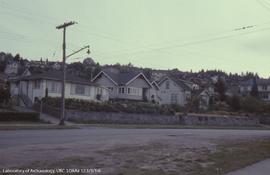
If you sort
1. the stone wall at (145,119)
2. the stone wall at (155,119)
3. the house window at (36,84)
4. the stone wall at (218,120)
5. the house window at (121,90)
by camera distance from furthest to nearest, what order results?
1. the house window at (121,90)
2. the stone wall at (218,120)
3. the house window at (36,84)
4. the stone wall at (155,119)
5. the stone wall at (145,119)

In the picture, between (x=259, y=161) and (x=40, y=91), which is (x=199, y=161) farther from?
(x=40, y=91)

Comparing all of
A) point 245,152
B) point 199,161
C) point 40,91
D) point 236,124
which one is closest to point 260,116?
point 236,124

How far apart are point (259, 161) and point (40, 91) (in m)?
44.1

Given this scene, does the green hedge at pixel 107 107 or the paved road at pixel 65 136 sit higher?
the green hedge at pixel 107 107

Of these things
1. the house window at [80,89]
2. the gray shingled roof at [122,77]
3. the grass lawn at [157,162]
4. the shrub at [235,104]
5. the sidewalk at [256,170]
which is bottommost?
the sidewalk at [256,170]

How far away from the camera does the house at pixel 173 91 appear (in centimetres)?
8994

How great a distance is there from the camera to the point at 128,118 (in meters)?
54.9

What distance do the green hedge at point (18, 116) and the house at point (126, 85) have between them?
3410 centimetres

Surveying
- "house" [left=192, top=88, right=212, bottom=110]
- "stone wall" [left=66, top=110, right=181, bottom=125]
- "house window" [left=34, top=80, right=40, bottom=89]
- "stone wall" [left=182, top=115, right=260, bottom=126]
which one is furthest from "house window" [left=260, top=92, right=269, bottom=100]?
"house window" [left=34, top=80, right=40, bottom=89]

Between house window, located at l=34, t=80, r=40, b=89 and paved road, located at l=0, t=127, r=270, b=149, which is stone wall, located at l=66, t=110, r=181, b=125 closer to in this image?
house window, located at l=34, t=80, r=40, b=89

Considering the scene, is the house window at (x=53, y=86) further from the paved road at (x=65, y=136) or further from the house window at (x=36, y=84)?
the paved road at (x=65, y=136)

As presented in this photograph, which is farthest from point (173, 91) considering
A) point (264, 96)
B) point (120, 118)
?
point (264, 96)

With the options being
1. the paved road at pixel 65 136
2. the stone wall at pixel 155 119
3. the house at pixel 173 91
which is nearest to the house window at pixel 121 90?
the house at pixel 173 91

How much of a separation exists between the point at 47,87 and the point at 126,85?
2082 cm
